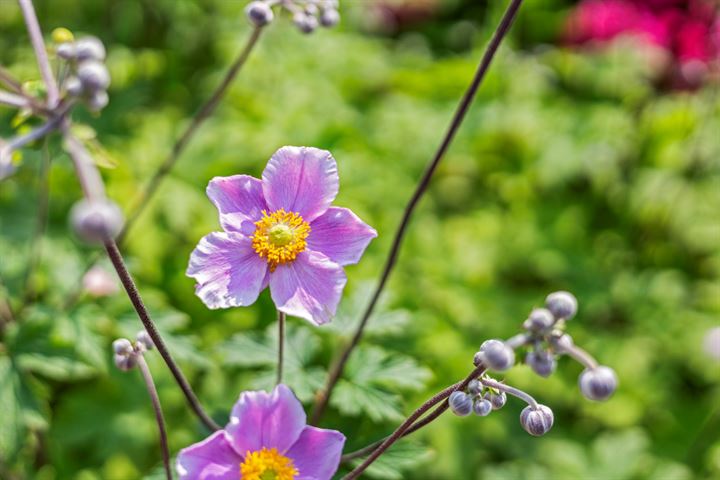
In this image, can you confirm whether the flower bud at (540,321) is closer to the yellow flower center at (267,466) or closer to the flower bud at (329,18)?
the yellow flower center at (267,466)

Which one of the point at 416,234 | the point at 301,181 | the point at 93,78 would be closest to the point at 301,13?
the point at 301,181

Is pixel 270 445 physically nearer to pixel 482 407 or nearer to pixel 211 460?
pixel 211 460

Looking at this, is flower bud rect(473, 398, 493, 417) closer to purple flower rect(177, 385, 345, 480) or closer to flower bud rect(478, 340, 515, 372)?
flower bud rect(478, 340, 515, 372)

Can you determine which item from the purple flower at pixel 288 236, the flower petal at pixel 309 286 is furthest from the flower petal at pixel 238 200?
the flower petal at pixel 309 286

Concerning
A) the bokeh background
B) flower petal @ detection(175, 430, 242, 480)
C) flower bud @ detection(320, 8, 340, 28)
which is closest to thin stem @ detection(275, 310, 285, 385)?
the bokeh background

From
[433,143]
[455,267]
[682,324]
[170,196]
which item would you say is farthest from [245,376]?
[682,324]
